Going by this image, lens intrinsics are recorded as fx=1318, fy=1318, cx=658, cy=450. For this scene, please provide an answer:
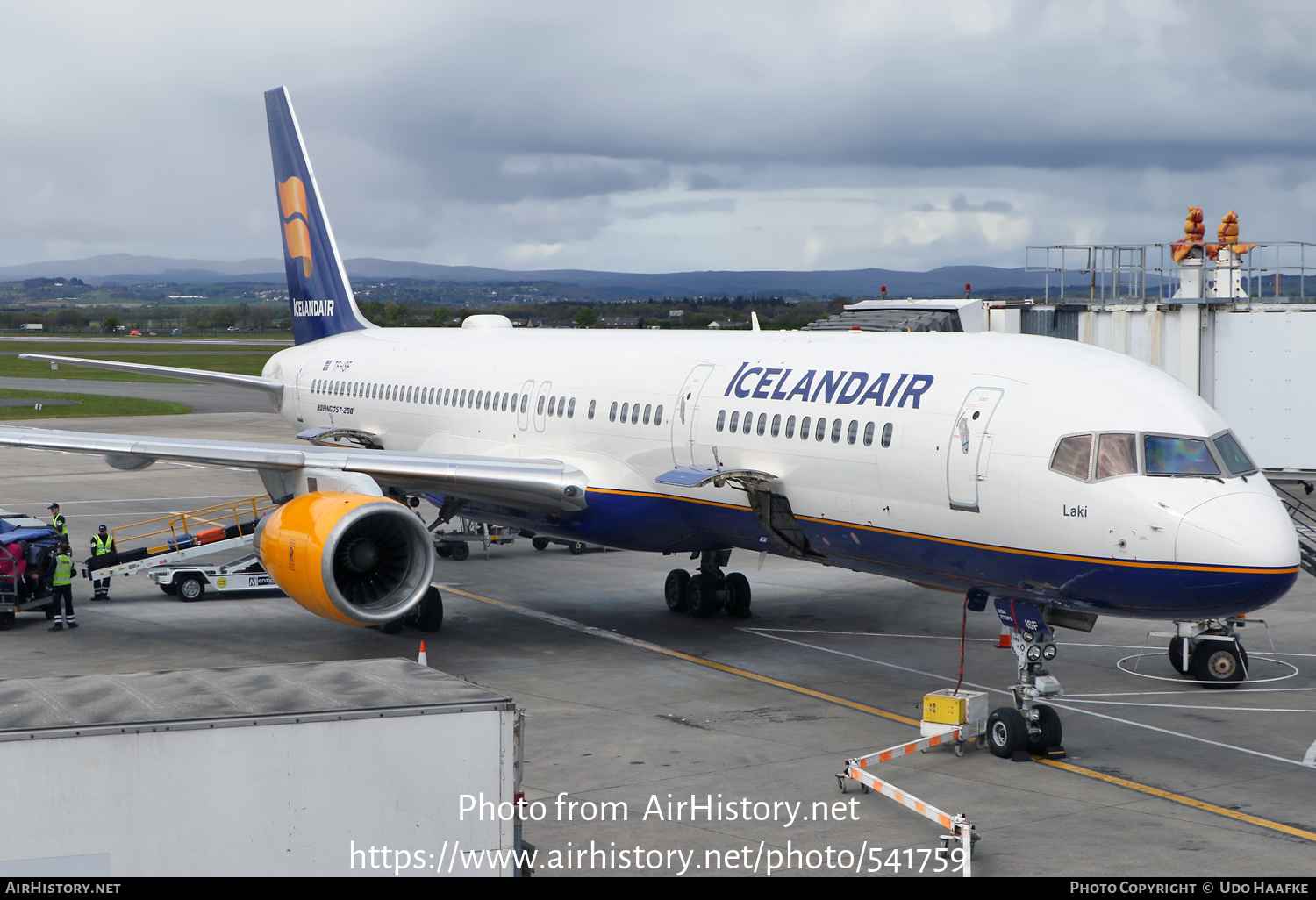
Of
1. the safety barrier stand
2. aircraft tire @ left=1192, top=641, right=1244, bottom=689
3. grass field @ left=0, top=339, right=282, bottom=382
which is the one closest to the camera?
the safety barrier stand

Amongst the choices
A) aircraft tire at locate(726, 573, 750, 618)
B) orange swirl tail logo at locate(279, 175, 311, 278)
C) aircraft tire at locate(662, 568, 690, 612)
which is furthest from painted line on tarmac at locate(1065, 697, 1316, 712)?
orange swirl tail logo at locate(279, 175, 311, 278)

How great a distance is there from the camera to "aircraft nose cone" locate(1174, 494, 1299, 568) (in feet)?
44.5

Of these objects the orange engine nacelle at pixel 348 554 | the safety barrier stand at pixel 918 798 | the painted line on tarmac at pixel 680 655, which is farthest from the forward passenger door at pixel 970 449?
the orange engine nacelle at pixel 348 554

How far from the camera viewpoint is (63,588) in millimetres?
22203

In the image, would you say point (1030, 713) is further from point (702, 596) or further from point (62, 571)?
point (62, 571)

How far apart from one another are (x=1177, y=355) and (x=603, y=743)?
1728cm

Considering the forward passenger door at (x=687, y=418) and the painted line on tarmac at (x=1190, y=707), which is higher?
the forward passenger door at (x=687, y=418)

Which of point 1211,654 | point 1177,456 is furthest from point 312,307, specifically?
point 1177,456

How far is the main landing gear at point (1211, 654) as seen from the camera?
62.8ft

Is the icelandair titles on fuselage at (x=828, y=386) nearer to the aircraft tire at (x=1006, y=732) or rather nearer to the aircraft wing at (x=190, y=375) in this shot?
the aircraft tire at (x=1006, y=732)

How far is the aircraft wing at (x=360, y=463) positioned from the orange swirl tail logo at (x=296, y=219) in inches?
415

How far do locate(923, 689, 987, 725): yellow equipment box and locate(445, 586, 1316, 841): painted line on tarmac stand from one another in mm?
902

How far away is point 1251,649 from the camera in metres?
21.5

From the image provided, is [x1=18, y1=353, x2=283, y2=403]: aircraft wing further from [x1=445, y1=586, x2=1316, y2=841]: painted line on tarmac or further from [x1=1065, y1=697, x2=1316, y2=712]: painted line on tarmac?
[x1=1065, y1=697, x2=1316, y2=712]: painted line on tarmac
